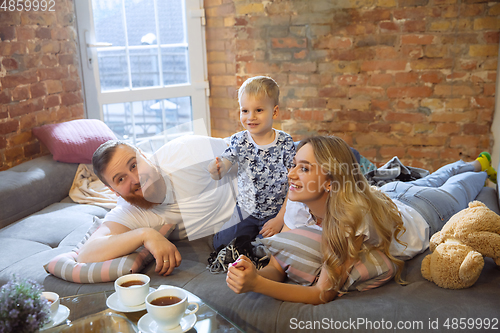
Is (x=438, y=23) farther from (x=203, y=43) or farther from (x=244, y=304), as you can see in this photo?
(x=244, y=304)

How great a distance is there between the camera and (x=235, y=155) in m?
1.83

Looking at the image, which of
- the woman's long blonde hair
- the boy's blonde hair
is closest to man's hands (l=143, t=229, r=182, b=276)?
the woman's long blonde hair

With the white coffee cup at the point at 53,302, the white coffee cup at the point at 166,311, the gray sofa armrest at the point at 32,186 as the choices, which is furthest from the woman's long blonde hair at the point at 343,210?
the gray sofa armrest at the point at 32,186

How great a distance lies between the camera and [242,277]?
118 centimetres

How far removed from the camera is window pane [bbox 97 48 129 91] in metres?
3.14

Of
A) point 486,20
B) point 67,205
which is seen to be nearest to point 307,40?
point 486,20

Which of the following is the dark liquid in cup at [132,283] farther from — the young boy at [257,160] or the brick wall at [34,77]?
the brick wall at [34,77]

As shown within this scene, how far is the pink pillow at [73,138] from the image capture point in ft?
8.21

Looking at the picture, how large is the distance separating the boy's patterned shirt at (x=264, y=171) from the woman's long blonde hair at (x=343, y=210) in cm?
41

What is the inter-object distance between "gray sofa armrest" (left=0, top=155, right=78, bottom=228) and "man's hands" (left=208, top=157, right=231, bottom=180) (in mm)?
1072

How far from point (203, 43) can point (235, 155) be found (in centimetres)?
195

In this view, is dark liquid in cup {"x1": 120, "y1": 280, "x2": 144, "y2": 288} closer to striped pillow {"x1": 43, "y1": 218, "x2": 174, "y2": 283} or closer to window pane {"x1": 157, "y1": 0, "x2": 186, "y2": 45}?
striped pillow {"x1": 43, "y1": 218, "x2": 174, "y2": 283}

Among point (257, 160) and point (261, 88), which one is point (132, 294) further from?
point (261, 88)

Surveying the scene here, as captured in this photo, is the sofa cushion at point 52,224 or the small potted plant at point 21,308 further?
the sofa cushion at point 52,224
